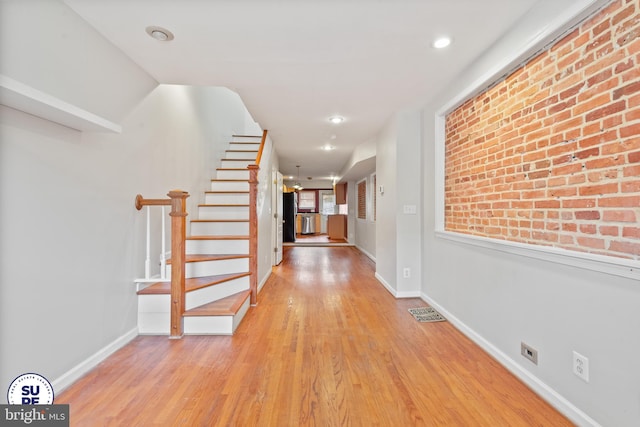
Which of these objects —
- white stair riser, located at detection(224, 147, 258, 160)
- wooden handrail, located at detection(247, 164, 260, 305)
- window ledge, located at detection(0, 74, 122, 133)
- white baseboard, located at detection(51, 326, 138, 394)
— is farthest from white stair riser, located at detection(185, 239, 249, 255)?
white stair riser, located at detection(224, 147, 258, 160)

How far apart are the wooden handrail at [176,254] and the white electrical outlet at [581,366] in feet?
8.61

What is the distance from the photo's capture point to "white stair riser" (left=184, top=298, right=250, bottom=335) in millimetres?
2430

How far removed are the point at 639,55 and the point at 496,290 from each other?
149 cm

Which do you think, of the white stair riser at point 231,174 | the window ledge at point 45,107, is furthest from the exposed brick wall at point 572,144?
the white stair riser at point 231,174

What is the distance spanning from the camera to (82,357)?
1.83 metres

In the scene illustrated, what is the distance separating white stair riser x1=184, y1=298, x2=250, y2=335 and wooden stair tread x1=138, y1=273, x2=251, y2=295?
0.27 m

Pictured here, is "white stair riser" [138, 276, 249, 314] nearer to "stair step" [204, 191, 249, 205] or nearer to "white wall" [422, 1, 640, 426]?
"stair step" [204, 191, 249, 205]

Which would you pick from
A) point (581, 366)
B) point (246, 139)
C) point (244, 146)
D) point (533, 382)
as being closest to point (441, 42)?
point (581, 366)

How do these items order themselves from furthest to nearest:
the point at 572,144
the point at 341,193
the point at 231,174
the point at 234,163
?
the point at 341,193
the point at 234,163
the point at 231,174
the point at 572,144

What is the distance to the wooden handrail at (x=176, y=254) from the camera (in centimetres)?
238

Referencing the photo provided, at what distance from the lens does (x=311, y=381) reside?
5.84 ft

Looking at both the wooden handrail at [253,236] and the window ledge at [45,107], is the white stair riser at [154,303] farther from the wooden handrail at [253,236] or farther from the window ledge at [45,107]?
the window ledge at [45,107]

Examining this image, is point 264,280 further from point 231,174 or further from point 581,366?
point 581,366

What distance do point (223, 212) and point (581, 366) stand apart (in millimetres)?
3785
